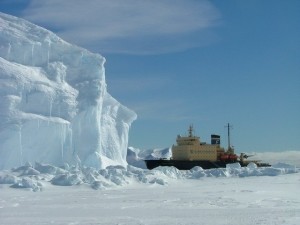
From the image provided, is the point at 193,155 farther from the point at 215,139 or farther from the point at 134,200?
the point at 134,200

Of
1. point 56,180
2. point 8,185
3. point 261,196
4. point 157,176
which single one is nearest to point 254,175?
point 157,176

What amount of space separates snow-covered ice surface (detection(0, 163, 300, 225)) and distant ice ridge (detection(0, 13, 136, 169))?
611 centimetres

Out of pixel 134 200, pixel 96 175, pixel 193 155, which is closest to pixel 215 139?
pixel 193 155

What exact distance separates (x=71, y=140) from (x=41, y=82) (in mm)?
3593

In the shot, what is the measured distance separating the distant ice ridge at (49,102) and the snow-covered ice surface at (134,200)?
6.11m

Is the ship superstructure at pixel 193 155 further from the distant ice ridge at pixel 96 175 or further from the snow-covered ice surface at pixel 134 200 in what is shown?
the snow-covered ice surface at pixel 134 200

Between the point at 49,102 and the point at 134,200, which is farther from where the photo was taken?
the point at 49,102

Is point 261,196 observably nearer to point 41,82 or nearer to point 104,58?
point 41,82

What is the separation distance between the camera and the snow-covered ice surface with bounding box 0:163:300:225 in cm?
1036

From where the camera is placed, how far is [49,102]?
27.3 meters

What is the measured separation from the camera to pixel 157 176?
20.2m

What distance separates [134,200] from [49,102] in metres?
14.9

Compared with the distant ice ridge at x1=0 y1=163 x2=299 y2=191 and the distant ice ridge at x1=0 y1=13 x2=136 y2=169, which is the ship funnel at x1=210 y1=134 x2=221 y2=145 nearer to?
the distant ice ridge at x1=0 y1=13 x2=136 y2=169

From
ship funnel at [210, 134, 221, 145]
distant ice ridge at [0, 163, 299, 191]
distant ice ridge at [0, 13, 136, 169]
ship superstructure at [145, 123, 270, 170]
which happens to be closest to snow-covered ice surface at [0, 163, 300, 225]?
distant ice ridge at [0, 163, 299, 191]
